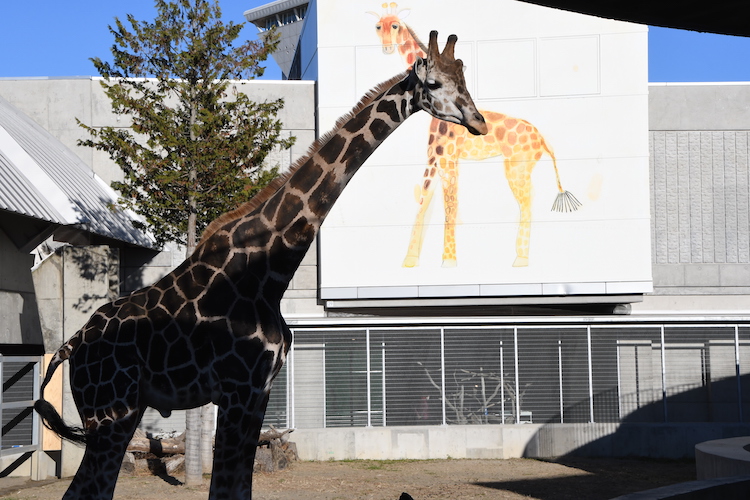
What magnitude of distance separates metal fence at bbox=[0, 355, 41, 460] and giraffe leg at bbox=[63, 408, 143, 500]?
10.2 metres

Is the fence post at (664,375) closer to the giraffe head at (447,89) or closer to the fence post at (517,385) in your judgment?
the fence post at (517,385)

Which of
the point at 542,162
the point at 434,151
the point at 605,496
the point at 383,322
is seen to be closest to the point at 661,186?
the point at 542,162

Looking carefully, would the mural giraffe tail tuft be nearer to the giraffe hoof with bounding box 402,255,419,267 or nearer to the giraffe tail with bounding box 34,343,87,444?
the giraffe hoof with bounding box 402,255,419,267

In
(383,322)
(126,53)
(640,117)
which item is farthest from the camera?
(640,117)

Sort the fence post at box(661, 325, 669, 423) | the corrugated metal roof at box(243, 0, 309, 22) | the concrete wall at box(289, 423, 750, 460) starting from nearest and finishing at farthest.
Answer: the concrete wall at box(289, 423, 750, 460), the fence post at box(661, 325, 669, 423), the corrugated metal roof at box(243, 0, 309, 22)

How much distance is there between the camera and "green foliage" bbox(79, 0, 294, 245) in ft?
53.2

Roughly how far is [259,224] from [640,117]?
64.8 ft

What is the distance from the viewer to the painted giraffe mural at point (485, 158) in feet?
80.6

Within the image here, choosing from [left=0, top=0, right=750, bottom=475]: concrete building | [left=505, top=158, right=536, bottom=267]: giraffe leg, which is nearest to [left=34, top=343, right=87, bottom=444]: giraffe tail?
[left=0, top=0, right=750, bottom=475]: concrete building

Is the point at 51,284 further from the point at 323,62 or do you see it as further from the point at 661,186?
the point at 661,186

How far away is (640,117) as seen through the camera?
2458 cm

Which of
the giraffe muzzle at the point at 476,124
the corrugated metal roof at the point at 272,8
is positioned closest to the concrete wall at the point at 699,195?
the giraffe muzzle at the point at 476,124

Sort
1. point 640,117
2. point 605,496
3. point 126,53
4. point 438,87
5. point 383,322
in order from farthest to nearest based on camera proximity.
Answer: point 640,117, point 383,322, point 126,53, point 605,496, point 438,87

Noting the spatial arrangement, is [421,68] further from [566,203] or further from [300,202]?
[566,203]
